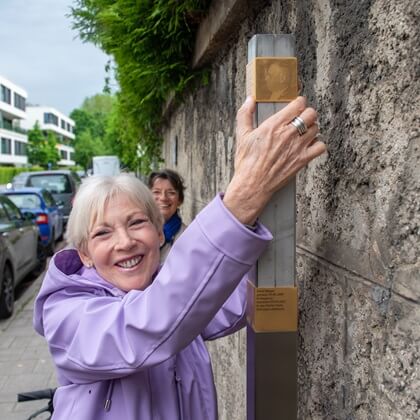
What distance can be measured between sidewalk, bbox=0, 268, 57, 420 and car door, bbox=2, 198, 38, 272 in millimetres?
997

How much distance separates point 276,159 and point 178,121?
576 cm

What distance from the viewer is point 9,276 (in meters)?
8.11

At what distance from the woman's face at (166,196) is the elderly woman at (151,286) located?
2.79 metres

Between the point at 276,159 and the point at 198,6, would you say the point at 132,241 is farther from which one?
the point at 198,6

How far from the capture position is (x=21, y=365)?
20.4ft

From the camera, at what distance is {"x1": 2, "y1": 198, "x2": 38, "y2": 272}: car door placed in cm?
878

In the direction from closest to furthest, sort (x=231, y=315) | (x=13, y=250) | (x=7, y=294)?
1. (x=231, y=315)
2. (x=7, y=294)
3. (x=13, y=250)

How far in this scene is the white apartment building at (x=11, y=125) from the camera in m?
70.2

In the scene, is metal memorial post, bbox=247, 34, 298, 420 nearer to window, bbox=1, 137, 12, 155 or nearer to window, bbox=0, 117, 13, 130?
window, bbox=0, 117, 13, 130

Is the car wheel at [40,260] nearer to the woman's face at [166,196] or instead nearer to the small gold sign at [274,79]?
the woman's face at [166,196]

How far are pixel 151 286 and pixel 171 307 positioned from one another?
Result: 0.26 ft

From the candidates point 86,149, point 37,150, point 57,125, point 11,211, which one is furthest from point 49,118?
point 11,211

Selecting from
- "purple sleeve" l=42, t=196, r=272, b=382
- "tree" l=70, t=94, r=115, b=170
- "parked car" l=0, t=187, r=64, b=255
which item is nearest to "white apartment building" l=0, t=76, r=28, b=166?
"tree" l=70, t=94, r=115, b=170

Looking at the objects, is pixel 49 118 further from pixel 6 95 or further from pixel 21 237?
pixel 21 237
